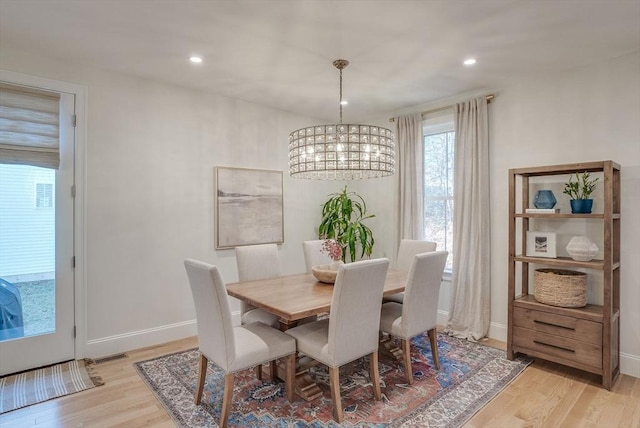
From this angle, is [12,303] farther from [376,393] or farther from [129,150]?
[376,393]

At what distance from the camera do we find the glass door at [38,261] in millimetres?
2799

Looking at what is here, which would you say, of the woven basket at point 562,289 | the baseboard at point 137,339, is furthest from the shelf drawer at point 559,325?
the baseboard at point 137,339

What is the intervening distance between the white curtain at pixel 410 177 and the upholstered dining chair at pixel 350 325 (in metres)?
2.07

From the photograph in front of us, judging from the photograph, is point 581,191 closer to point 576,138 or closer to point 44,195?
point 576,138

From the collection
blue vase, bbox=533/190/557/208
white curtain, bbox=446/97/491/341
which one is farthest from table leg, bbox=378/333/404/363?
blue vase, bbox=533/190/557/208

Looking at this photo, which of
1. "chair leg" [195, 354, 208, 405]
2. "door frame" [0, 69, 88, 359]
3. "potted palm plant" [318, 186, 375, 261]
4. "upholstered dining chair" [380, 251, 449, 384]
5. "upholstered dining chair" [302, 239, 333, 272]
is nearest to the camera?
"chair leg" [195, 354, 208, 405]

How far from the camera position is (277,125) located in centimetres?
445

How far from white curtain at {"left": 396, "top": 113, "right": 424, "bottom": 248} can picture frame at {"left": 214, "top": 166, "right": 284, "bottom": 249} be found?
4.99ft

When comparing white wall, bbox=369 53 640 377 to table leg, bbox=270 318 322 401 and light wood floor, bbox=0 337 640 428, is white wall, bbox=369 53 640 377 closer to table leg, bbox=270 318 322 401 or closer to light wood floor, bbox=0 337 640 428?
light wood floor, bbox=0 337 640 428

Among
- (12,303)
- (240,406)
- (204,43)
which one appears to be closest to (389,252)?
(240,406)

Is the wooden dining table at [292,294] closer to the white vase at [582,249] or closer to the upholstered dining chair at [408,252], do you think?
the upholstered dining chair at [408,252]

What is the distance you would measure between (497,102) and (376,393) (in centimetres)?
303

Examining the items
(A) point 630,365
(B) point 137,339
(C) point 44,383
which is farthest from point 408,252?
(C) point 44,383

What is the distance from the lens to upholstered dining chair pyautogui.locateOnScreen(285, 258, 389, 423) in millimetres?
2139
